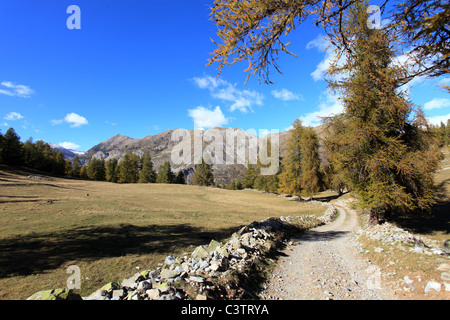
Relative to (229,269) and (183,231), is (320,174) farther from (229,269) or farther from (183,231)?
(229,269)

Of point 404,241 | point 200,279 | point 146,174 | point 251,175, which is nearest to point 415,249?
point 404,241

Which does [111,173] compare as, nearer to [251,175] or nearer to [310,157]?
[251,175]

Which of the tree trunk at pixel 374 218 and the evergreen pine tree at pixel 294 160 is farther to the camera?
the evergreen pine tree at pixel 294 160

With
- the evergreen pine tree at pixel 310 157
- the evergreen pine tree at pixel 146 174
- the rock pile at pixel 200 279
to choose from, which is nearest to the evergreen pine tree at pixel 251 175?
the evergreen pine tree at pixel 310 157

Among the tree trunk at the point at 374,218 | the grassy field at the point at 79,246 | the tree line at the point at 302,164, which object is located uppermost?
the tree line at the point at 302,164

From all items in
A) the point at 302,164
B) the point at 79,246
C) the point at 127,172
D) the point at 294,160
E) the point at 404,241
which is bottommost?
the point at 79,246

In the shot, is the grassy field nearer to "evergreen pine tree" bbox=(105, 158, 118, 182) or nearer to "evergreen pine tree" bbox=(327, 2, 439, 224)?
"evergreen pine tree" bbox=(327, 2, 439, 224)

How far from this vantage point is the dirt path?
20.4 ft

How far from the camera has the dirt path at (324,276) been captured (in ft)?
20.4

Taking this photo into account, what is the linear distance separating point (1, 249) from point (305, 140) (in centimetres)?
3812

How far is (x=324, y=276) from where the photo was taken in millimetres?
7461

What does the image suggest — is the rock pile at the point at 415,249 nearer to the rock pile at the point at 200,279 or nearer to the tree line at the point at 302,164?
the rock pile at the point at 200,279
